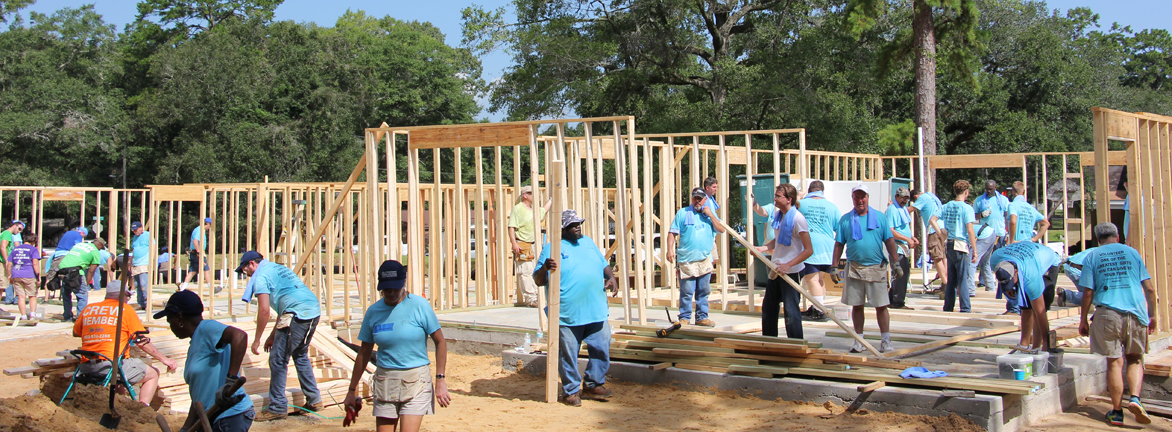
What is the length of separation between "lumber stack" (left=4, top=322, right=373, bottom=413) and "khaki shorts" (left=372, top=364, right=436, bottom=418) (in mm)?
2724

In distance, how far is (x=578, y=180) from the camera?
10.7m

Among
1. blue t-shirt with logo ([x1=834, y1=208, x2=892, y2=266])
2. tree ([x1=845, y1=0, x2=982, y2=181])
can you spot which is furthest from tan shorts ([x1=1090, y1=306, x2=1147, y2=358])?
tree ([x1=845, y1=0, x2=982, y2=181])

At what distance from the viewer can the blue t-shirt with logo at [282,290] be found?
22.8ft

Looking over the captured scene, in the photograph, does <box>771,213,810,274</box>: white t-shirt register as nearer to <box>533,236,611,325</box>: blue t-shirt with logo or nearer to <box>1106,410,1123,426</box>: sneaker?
<box>533,236,611,325</box>: blue t-shirt with logo

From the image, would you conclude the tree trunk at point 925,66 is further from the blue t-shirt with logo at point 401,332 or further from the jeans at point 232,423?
the jeans at point 232,423

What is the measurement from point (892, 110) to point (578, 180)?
22.1 m

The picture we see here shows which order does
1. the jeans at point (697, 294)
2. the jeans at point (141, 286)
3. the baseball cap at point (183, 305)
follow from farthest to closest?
the jeans at point (141, 286), the jeans at point (697, 294), the baseball cap at point (183, 305)

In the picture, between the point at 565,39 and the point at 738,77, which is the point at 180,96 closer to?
the point at 565,39

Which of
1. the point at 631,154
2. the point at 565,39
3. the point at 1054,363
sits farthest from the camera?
→ the point at 565,39

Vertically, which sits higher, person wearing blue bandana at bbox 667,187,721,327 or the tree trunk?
the tree trunk

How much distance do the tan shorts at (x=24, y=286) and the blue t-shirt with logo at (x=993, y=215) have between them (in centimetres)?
1448

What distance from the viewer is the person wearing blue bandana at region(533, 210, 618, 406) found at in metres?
6.75

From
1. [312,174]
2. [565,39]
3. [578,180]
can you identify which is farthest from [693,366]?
[312,174]

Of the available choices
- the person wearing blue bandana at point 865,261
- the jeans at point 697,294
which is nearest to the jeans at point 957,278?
the person wearing blue bandana at point 865,261
